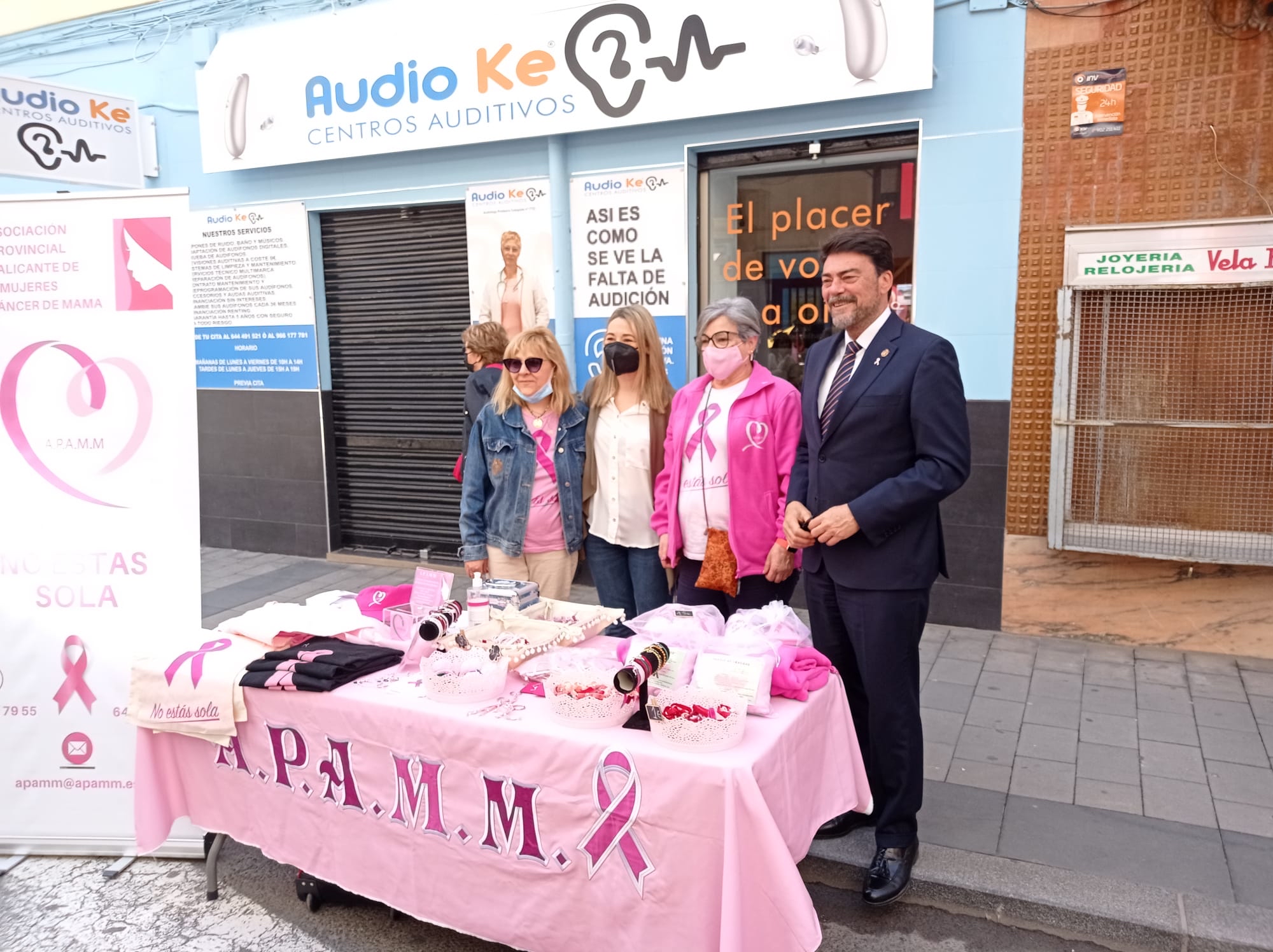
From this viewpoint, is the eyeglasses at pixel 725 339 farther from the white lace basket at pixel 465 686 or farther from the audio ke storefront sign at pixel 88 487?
the audio ke storefront sign at pixel 88 487

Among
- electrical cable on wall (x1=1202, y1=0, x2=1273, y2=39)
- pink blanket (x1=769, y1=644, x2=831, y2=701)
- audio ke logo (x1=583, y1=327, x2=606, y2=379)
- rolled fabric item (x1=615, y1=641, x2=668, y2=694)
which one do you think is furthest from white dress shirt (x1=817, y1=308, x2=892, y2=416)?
audio ke logo (x1=583, y1=327, x2=606, y2=379)

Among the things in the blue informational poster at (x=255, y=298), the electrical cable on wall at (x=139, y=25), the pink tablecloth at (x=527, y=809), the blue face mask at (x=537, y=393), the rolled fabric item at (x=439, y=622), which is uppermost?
the electrical cable on wall at (x=139, y=25)

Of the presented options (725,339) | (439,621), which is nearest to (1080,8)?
(725,339)

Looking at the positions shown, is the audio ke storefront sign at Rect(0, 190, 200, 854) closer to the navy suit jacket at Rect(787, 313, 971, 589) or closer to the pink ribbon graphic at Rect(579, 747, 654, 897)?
the pink ribbon graphic at Rect(579, 747, 654, 897)

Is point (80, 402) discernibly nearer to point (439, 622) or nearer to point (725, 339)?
point (439, 622)


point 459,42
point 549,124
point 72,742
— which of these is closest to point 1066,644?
point 549,124

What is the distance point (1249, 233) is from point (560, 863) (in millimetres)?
4554

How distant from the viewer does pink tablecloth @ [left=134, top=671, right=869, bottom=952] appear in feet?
7.07

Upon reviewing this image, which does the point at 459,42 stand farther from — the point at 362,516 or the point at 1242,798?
the point at 1242,798

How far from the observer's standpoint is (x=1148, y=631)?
5176 mm

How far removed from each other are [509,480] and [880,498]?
159 cm

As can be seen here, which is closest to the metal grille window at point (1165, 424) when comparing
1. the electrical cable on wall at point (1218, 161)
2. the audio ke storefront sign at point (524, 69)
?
the electrical cable on wall at point (1218, 161)

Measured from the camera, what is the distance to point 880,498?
2.73m

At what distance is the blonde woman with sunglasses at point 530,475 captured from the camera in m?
3.72
